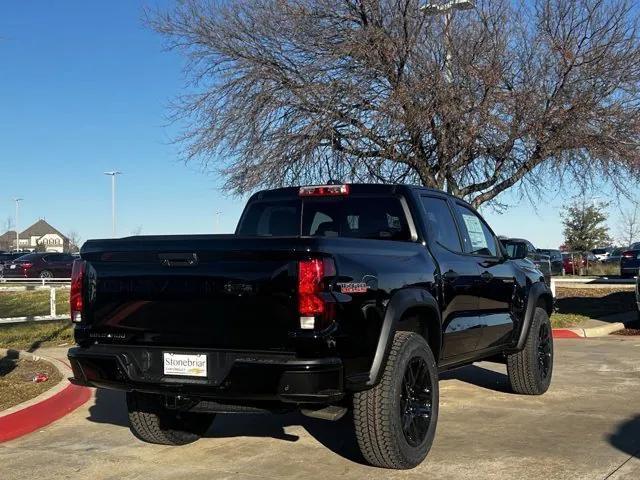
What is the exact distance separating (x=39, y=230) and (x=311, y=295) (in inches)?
5698

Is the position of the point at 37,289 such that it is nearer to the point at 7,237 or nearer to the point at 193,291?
the point at 193,291

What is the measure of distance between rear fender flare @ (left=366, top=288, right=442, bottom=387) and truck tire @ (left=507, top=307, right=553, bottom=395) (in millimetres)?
2569

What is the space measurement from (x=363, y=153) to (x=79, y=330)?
361 inches

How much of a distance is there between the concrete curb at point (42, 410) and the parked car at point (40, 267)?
30665 mm

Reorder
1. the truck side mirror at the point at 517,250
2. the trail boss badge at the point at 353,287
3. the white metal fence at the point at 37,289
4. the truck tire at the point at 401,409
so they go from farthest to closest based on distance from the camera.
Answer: the white metal fence at the point at 37,289 → the truck side mirror at the point at 517,250 → the truck tire at the point at 401,409 → the trail boss badge at the point at 353,287

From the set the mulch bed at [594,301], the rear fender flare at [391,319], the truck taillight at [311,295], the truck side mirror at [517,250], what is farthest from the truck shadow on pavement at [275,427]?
the mulch bed at [594,301]

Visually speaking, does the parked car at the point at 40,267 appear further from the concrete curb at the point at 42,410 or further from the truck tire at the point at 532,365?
the truck tire at the point at 532,365

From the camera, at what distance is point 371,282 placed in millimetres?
4520

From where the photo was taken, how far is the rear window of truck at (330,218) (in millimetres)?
5781

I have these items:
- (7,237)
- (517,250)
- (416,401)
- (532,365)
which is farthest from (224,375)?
(7,237)

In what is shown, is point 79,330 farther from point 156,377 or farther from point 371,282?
point 371,282

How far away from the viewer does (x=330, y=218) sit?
20.2 feet

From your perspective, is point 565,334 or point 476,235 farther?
point 565,334

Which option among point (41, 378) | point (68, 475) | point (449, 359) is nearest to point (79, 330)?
point (68, 475)
